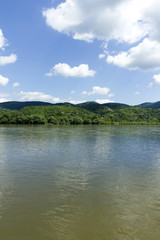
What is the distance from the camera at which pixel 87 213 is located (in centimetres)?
1078

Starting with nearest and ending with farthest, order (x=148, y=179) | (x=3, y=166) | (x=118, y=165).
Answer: (x=148, y=179), (x=3, y=166), (x=118, y=165)

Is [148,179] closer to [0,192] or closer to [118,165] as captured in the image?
[118,165]

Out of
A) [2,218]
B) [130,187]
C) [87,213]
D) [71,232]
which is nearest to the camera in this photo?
[71,232]

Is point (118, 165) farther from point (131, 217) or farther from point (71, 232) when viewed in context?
point (71, 232)

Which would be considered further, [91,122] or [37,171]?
[91,122]

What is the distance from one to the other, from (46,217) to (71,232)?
1.91 metres

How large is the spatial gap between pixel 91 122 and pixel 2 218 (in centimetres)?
17751

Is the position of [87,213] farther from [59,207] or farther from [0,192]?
[0,192]

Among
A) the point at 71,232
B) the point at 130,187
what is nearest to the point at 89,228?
the point at 71,232

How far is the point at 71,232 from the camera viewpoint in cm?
893

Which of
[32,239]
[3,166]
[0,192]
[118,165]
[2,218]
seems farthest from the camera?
[118,165]

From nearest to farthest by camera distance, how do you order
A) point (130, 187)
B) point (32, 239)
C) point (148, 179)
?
point (32, 239) < point (130, 187) < point (148, 179)

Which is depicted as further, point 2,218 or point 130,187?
point 130,187

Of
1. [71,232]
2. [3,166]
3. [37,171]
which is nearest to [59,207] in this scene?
[71,232]
